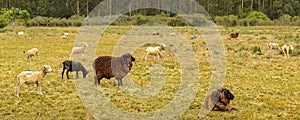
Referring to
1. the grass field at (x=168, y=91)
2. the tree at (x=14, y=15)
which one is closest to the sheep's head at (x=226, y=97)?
the grass field at (x=168, y=91)

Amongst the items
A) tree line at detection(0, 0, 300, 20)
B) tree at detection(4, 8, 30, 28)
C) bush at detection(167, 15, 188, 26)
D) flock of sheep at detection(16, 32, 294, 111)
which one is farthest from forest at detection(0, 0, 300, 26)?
flock of sheep at detection(16, 32, 294, 111)

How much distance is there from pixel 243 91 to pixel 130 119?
17.7 feet

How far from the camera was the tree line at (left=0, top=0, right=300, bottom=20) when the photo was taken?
263 ft

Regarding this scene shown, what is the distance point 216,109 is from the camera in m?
11.4

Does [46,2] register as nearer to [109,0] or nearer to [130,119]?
[109,0]

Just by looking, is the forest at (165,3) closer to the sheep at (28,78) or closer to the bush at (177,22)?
the bush at (177,22)

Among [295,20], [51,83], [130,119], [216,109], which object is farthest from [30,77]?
[295,20]

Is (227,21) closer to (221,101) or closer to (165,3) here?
(165,3)

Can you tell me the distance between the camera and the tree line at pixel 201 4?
80062mm

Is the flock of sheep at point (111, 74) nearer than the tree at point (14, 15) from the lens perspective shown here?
Yes

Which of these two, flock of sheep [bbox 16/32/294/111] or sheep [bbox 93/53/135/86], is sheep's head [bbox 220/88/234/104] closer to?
flock of sheep [bbox 16/32/294/111]

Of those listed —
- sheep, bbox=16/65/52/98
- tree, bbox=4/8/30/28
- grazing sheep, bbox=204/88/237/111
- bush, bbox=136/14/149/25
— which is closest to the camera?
grazing sheep, bbox=204/88/237/111

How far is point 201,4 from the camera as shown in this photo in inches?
3359

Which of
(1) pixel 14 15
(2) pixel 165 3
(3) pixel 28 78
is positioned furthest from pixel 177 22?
(3) pixel 28 78
